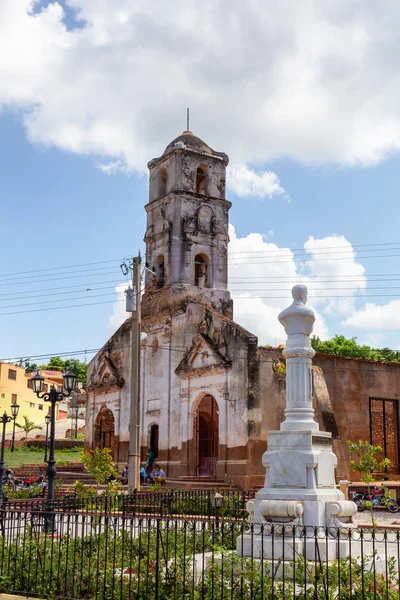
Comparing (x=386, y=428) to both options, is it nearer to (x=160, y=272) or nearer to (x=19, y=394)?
(x=160, y=272)

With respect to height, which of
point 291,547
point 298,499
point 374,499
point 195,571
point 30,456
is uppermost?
point 298,499

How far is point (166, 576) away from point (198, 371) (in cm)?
2129

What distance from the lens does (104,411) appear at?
3575 cm

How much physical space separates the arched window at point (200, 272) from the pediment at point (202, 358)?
3878mm

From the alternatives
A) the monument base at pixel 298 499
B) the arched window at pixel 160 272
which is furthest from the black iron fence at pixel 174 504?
the arched window at pixel 160 272

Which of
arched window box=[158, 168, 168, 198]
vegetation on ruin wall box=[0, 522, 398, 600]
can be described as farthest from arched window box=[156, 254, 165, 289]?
vegetation on ruin wall box=[0, 522, 398, 600]

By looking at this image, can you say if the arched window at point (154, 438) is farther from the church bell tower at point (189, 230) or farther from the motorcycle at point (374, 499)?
the motorcycle at point (374, 499)

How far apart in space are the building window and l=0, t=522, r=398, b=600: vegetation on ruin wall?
20377mm

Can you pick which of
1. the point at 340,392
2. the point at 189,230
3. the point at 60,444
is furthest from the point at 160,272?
the point at 60,444

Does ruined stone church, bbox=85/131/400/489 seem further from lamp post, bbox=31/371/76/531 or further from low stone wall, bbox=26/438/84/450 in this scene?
low stone wall, bbox=26/438/84/450

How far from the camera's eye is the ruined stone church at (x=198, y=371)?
2662cm

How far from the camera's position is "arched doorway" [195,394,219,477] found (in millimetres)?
29531

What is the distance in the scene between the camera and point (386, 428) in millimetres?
28797

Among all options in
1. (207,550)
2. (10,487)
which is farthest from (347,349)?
(207,550)
